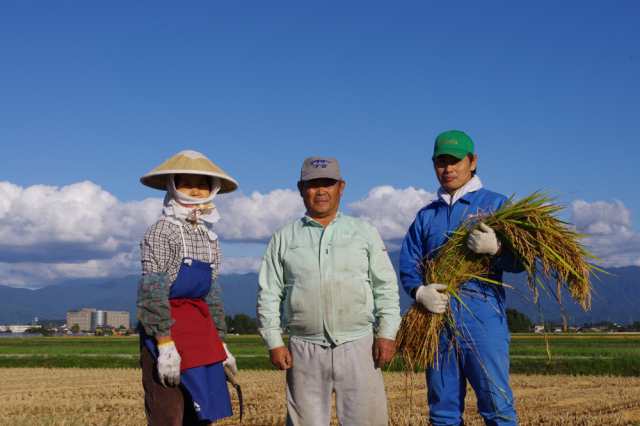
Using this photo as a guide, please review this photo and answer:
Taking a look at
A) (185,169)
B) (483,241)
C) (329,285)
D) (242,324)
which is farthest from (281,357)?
(242,324)

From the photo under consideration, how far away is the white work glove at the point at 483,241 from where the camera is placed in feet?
16.2

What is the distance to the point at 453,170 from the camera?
521 centimetres

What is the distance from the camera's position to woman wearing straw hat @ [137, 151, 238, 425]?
424cm

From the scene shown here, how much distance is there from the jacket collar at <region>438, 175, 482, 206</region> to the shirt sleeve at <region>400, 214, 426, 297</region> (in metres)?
0.23

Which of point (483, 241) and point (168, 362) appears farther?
point (483, 241)

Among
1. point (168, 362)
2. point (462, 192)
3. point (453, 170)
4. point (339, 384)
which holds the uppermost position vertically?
point (453, 170)

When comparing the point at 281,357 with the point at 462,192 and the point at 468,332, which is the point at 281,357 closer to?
the point at 468,332

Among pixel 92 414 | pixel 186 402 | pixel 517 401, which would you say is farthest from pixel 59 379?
pixel 186 402

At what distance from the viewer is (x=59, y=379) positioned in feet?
70.2

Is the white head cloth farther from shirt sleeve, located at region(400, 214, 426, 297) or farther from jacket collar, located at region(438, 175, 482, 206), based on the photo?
jacket collar, located at region(438, 175, 482, 206)

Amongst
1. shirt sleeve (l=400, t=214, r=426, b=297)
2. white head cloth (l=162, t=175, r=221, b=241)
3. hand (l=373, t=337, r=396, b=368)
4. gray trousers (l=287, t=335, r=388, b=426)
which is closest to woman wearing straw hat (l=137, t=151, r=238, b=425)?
white head cloth (l=162, t=175, r=221, b=241)

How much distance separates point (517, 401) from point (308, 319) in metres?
9.12

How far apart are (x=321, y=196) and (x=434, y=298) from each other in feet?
3.34

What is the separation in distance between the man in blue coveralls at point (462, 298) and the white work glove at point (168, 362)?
168 cm
